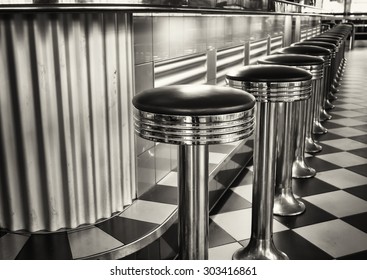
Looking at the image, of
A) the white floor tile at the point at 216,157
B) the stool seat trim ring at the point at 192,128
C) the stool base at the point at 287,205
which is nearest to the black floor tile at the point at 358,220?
the stool base at the point at 287,205

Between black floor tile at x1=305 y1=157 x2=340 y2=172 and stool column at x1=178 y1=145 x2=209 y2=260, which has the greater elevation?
stool column at x1=178 y1=145 x2=209 y2=260

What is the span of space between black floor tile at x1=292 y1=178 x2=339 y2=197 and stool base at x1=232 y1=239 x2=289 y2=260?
846 mm

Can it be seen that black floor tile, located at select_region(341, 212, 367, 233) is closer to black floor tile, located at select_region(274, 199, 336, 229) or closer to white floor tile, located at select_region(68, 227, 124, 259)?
black floor tile, located at select_region(274, 199, 336, 229)

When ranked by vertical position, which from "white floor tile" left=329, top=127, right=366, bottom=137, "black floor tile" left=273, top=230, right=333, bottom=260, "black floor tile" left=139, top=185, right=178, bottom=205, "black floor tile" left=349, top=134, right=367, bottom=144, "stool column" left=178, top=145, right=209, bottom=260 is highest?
"stool column" left=178, top=145, right=209, bottom=260

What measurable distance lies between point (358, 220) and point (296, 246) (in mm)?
469

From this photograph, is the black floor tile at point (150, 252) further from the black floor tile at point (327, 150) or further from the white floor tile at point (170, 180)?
the black floor tile at point (327, 150)

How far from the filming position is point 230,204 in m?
2.41

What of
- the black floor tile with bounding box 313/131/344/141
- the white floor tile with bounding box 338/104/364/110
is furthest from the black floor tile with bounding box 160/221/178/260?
the white floor tile with bounding box 338/104/364/110

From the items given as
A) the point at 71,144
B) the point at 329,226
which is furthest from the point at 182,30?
the point at 329,226

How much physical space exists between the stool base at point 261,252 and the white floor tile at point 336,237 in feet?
0.89

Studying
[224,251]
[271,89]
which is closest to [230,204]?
[224,251]

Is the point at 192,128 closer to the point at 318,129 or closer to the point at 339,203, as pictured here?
the point at 339,203

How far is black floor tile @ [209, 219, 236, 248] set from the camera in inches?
77.7

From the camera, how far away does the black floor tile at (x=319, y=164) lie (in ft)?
9.87
